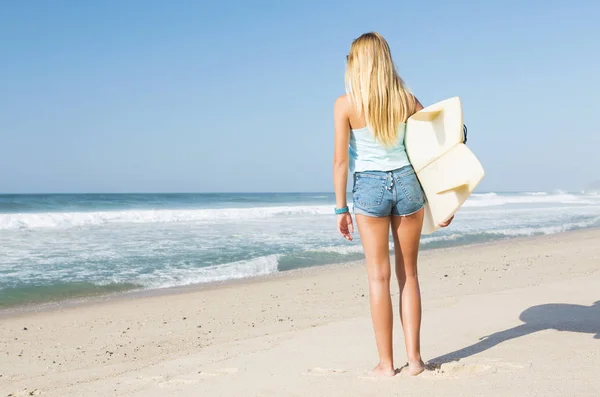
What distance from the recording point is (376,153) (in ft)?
10.4

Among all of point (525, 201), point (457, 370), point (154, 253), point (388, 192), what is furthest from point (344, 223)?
point (525, 201)

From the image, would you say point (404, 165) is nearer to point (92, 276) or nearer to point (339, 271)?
point (339, 271)

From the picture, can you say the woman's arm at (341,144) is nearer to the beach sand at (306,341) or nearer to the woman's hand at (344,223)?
the woman's hand at (344,223)

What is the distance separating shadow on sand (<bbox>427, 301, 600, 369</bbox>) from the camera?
362cm

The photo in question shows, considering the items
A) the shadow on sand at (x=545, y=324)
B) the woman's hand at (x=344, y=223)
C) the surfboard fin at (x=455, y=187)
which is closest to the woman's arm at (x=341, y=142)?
the woman's hand at (x=344, y=223)

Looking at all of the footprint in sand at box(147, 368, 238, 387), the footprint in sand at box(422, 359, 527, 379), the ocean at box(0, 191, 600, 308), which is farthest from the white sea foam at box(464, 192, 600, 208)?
the footprint in sand at box(147, 368, 238, 387)

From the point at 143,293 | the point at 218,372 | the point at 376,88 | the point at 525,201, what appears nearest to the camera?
the point at 376,88

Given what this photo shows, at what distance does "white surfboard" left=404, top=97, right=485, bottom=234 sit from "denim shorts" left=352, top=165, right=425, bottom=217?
92mm

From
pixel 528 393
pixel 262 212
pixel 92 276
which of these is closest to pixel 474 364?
pixel 528 393

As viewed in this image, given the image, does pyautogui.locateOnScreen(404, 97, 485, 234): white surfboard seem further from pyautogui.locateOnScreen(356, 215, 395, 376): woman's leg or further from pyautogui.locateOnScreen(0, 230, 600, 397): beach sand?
pyautogui.locateOnScreen(0, 230, 600, 397): beach sand

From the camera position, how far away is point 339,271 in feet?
29.1

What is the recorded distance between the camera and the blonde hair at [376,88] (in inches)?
122

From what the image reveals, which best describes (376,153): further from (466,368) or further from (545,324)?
(545,324)

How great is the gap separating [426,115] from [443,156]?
0.87ft
